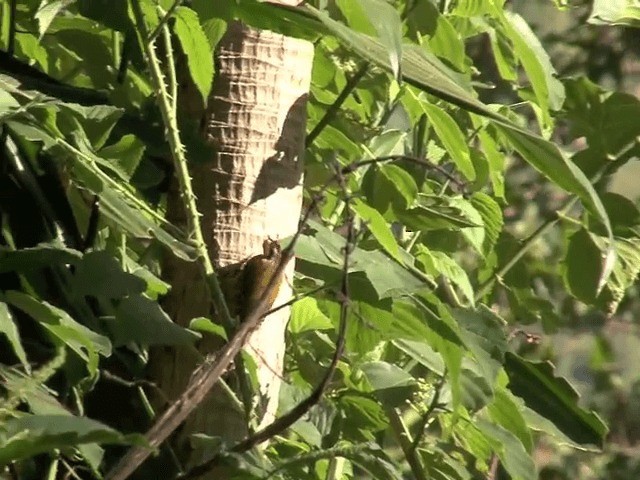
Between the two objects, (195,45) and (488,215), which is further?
(488,215)

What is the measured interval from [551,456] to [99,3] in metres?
1.80

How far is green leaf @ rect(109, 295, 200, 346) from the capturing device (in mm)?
540

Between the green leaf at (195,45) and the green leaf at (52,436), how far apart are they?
0.77 ft

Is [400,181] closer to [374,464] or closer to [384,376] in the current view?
[384,376]

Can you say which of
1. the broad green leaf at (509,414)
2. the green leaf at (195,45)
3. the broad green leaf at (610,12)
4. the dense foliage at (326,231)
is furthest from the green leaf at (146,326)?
the broad green leaf at (610,12)

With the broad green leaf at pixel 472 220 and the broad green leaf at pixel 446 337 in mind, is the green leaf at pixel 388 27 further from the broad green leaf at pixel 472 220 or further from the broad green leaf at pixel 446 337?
the broad green leaf at pixel 472 220

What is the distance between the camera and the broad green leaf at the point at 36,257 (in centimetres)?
54

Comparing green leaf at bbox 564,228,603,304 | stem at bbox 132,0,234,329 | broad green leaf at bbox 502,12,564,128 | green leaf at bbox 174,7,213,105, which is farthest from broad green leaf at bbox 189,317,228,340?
green leaf at bbox 564,228,603,304

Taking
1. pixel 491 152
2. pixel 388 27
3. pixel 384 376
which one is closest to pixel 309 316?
pixel 384 376

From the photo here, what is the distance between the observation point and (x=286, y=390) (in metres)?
0.65

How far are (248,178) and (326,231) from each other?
0.18 ft

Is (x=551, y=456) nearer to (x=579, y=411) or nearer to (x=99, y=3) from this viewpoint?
(x=579, y=411)

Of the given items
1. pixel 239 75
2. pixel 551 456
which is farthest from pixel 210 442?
pixel 551 456

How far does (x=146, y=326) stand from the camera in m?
0.54
